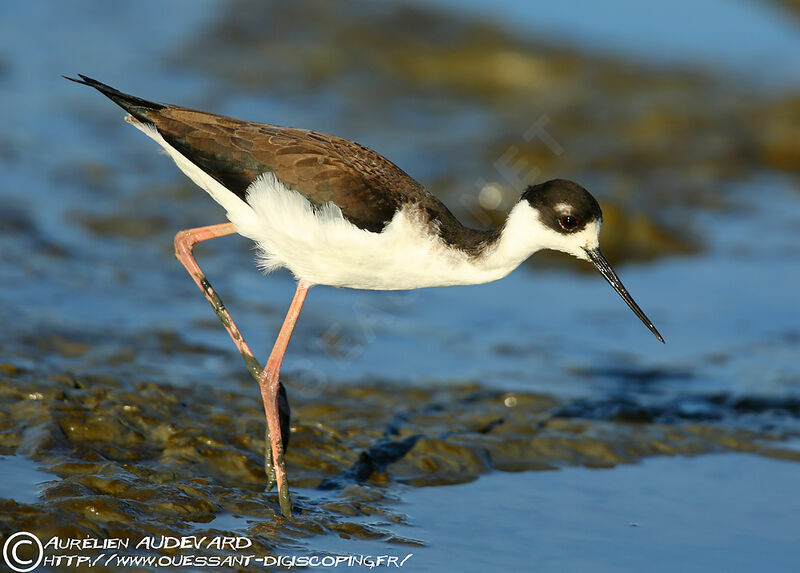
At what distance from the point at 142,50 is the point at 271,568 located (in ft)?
38.9

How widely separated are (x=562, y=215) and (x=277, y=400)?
2.05m

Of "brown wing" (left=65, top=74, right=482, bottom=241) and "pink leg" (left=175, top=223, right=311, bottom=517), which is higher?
"brown wing" (left=65, top=74, right=482, bottom=241)

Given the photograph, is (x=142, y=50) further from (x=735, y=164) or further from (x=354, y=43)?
(x=735, y=164)

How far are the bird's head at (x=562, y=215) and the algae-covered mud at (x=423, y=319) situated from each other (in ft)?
5.38

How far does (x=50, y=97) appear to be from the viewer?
14.2 meters

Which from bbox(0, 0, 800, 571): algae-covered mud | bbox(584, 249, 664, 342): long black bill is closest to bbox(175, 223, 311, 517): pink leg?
bbox(0, 0, 800, 571): algae-covered mud

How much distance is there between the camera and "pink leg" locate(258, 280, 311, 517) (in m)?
6.19

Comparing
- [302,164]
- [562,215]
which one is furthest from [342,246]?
[562,215]

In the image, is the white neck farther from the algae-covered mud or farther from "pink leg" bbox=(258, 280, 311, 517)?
the algae-covered mud

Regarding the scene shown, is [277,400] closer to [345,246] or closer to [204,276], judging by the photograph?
[204,276]

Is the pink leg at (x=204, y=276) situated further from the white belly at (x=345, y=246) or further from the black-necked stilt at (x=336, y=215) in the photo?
the white belly at (x=345, y=246)

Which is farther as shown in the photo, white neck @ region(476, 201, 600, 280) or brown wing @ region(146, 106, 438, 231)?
white neck @ region(476, 201, 600, 280)

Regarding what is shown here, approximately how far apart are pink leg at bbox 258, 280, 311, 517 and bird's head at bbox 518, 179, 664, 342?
4.68ft

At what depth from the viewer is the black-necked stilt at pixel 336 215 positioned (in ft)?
20.7
